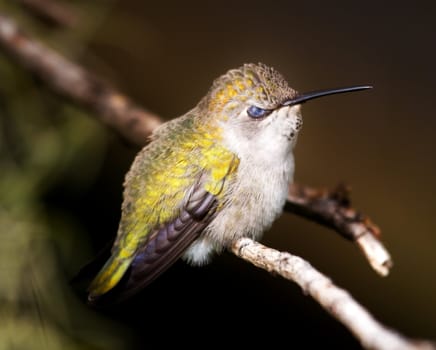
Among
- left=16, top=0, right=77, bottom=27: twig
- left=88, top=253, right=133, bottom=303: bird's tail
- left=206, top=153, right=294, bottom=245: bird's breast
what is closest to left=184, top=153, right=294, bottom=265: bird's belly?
left=206, top=153, right=294, bottom=245: bird's breast

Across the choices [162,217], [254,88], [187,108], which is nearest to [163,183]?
[162,217]

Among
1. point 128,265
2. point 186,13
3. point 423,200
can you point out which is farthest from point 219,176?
point 186,13

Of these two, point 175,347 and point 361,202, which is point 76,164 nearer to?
point 175,347

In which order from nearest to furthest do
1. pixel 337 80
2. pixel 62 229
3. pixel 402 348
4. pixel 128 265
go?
1. pixel 402 348
2. pixel 128 265
3. pixel 62 229
4. pixel 337 80

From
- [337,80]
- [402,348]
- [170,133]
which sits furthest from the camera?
[337,80]

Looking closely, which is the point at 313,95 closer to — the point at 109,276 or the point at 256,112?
the point at 256,112

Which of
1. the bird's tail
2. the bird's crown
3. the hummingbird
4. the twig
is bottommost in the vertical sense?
the bird's tail

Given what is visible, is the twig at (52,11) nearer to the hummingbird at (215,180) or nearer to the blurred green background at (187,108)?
the blurred green background at (187,108)

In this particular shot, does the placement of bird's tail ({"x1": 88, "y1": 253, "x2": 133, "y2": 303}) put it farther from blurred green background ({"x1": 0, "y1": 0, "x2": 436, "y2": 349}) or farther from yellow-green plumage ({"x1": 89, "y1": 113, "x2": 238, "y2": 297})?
blurred green background ({"x1": 0, "y1": 0, "x2": 436, "y2": 349})

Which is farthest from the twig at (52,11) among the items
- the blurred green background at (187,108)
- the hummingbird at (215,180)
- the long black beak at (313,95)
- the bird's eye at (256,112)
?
the long black beak at (313,95)
